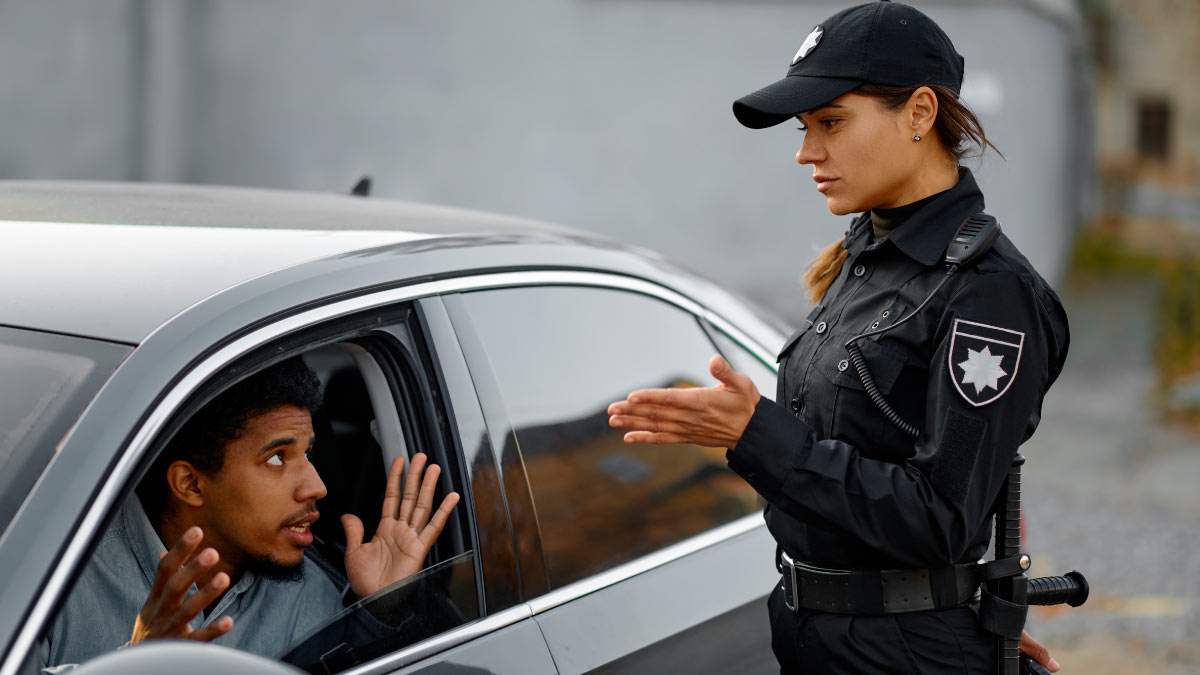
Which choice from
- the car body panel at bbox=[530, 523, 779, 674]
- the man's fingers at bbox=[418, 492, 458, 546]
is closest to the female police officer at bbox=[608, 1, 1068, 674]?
the car body panel at bbox=[530, 523, 779, 674]

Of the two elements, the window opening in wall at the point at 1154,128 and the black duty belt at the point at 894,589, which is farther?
the window opening in wall at the point at 1154,128

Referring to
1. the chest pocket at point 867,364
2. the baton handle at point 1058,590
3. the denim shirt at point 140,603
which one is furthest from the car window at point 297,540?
the baton handle at point 1058,590

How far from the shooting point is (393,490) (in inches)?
77.7

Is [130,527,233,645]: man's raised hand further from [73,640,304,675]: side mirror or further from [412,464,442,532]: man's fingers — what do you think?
[412,464,442,532]: man's fingers

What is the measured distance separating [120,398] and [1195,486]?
7208 mm

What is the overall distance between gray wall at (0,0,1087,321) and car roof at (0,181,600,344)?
648 centimetres

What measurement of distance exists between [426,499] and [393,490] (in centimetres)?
6

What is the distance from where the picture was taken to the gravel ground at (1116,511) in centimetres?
495

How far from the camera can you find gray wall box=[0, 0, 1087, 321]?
Answer: 28.6 ft

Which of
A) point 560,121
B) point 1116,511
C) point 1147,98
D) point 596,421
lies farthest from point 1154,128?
point 596,421

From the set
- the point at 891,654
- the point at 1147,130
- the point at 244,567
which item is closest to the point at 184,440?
the point at 244,567

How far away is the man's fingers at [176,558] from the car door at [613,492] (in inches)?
22.0

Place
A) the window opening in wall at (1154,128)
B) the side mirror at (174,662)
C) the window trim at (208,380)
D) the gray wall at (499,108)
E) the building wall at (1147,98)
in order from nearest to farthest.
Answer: the side mirror at (174,662) → the window trim at (208,380) → the gray wall at (499,108) → the building wall at (1147,98) → the window opening in wall at (1154,128)

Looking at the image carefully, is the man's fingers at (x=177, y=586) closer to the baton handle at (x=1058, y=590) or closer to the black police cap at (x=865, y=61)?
the black police cap at (x=865, y=61)
